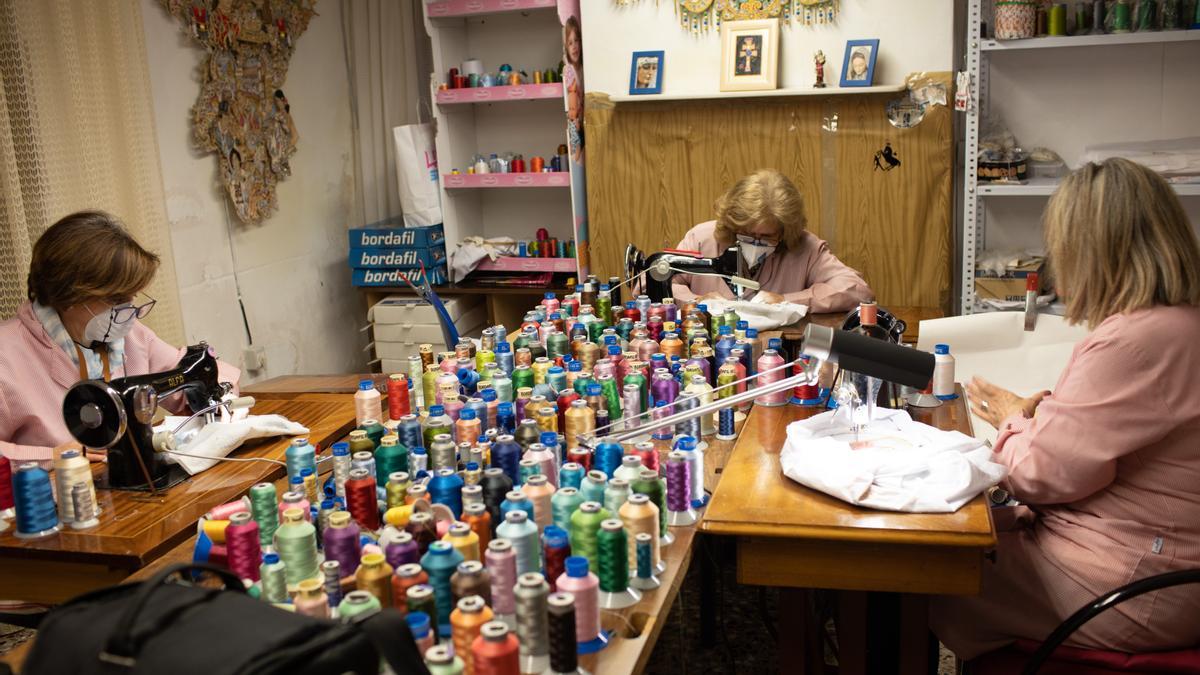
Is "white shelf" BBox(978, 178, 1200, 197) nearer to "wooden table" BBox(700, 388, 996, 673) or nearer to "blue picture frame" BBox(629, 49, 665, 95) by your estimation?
"blue picture frame" BBox(629, 49, 665, 95)

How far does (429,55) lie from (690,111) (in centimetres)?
178

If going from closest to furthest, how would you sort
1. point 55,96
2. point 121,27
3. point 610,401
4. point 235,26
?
point 610,401, point 55,96, point 121,27, point 235,26

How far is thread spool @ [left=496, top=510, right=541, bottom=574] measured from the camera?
155cm

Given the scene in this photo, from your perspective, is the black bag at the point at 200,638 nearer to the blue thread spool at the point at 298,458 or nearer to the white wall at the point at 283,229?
the blue thread spool at the point at 298,458

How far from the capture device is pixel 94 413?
2.16 m

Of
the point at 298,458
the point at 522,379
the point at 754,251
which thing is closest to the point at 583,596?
the point at 298,458

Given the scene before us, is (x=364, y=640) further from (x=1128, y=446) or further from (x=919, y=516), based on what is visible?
(x=1128, y=446)

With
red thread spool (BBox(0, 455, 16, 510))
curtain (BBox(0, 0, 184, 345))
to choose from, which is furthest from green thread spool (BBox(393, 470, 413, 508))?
curtain (BBox(0, 0, 184, 345))

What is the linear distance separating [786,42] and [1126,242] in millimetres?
2702

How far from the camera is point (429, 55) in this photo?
18.7 ft

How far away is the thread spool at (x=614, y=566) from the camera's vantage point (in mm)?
1583

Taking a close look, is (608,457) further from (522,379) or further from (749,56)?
(749,56)

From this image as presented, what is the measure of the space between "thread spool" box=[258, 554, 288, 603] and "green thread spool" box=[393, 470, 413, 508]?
27 cm

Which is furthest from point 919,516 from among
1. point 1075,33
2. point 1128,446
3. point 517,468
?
point 1075,33
